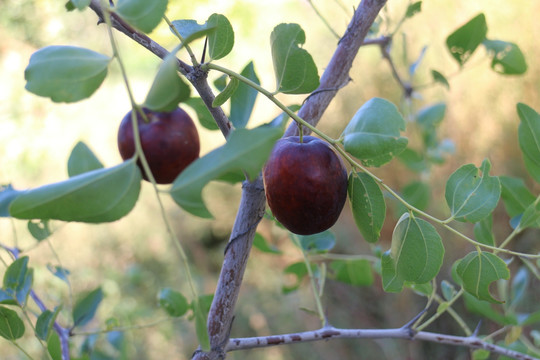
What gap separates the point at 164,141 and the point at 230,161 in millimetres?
107

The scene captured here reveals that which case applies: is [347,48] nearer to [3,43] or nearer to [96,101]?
[96,101]

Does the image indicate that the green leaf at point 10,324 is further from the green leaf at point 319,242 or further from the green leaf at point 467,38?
the green leaf at point 467,38

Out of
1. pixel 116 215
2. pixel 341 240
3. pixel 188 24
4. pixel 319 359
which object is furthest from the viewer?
pixel 341 240

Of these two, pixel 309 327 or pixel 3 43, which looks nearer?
pixel 309 327

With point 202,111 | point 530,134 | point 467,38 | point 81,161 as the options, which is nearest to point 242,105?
point 202,111

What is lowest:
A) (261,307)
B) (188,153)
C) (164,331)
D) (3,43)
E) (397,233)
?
(261,307)

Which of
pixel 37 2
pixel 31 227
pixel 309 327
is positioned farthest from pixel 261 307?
→ pixel 37 2

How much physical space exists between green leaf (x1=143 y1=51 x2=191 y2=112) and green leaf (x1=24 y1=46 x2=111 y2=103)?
0.19 feet

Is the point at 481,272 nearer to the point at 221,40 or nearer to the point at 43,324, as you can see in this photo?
the point at 221,40

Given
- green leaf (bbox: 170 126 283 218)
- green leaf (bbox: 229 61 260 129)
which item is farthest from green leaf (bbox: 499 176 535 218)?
green leaf (bbox: 170 126 283 218)

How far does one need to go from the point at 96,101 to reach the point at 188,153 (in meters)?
3.27

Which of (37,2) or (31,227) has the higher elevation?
(37,2)

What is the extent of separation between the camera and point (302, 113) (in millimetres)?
488

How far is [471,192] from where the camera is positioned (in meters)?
0.41
